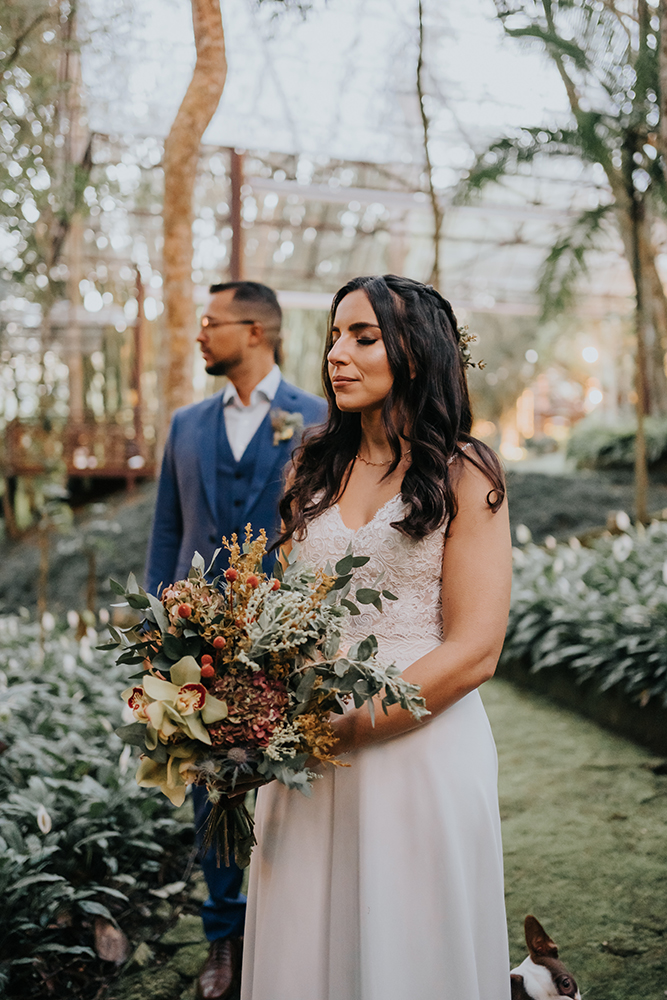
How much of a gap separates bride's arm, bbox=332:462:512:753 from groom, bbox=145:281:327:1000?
1259mm

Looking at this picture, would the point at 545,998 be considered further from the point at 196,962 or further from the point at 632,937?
the point at 196,962

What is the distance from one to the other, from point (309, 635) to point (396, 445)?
0.55 metres

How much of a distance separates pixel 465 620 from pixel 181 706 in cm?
62

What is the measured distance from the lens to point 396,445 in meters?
1.93

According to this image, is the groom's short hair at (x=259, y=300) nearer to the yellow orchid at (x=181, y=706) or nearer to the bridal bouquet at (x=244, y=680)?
the bridal bouquet at (x=244, y=680)

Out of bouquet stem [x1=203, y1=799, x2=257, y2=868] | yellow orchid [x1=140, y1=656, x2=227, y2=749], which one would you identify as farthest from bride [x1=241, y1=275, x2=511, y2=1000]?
yellow orchid [x1=140, y1=656, x2=227, y2=749]

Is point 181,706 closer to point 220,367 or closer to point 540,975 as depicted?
point 540,975

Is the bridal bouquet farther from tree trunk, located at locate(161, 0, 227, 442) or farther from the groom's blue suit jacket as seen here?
tree trunk, located at locate(161, 0, 227, 442)

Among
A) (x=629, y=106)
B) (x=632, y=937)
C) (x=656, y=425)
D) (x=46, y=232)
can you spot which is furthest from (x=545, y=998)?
(x=46, y=232)

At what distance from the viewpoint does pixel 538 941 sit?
6.88ft

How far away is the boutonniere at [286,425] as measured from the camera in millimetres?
3010

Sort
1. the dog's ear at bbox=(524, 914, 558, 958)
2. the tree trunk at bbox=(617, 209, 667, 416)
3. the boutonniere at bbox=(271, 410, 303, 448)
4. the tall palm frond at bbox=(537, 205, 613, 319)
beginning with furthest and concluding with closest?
the tree trunk at bbox=(617, 209, 667, 416), the tall palm frond at bbox=(537, 205, 613, 319), the boutonniere at bbox=(271, 410, 303, 448), the dog's ear at bbox=(524, 914, 558, 958)

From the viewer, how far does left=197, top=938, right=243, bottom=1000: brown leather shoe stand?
2641mm

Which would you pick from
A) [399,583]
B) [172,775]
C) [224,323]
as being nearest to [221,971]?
[172,775]
